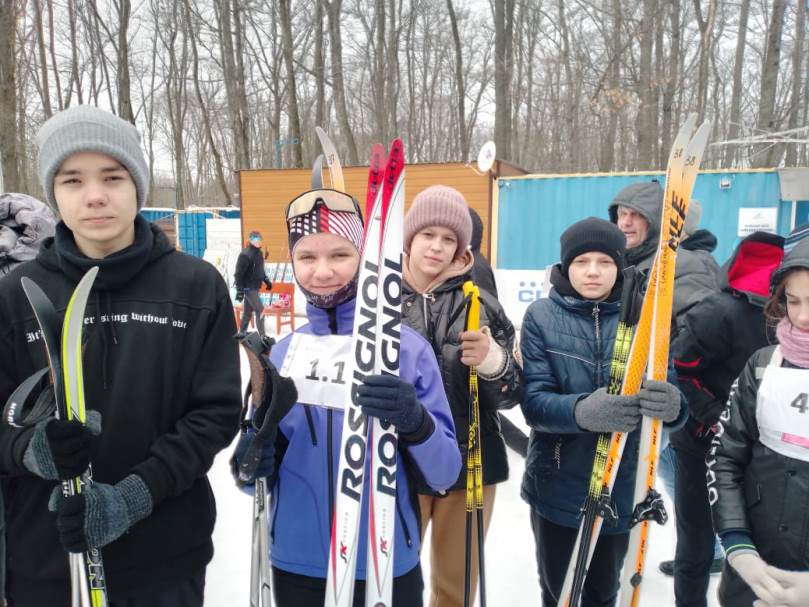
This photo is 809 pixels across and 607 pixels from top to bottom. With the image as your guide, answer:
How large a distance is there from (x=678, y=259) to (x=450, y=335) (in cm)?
152

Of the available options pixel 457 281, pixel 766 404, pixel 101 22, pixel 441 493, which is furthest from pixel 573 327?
pixel 101 22

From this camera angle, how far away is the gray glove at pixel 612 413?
1.86 metres

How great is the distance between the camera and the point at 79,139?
1478mm

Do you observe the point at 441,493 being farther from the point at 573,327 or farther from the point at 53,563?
the point at 53,563

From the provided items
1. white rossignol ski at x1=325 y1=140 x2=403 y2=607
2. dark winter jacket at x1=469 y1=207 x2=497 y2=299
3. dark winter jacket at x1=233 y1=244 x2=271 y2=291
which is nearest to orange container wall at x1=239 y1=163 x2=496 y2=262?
dark winter jacket at x1=233 y1=244 x2=271 y2=291

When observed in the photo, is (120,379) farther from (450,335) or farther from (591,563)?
(591,563)

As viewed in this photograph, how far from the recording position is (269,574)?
172cm

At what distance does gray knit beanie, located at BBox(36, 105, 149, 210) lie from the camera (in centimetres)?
148

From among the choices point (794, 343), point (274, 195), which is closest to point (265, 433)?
point (794, 343)

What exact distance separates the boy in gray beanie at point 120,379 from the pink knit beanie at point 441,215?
936 mm

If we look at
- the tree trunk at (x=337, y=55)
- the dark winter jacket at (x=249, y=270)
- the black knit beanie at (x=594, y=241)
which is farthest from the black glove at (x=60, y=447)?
the tree trunk at (x=337, y=55)

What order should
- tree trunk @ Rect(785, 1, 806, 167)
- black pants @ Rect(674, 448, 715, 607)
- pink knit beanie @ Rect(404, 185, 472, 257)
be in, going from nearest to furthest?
pink knit beanie @ Rect(404, 185, 472, 257), black pants @ Rect(674, 448, 715, 607), tree trunk @ Rect(785, 1, 806, 167)

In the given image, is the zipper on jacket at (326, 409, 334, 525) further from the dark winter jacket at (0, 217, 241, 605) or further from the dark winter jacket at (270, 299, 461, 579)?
the dark winter jacket at (0, 217, 241, 605)

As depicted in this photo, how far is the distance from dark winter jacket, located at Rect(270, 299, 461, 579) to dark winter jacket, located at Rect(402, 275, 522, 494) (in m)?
0.39
